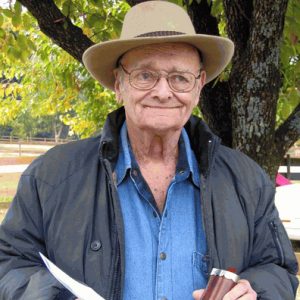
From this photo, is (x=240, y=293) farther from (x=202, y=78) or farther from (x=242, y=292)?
(x=202, y=78)

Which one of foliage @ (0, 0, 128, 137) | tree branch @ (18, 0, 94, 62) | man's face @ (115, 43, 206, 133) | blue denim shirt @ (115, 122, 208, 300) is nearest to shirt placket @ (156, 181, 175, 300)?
blue denim shirt @ (115, 122, 208, 300)

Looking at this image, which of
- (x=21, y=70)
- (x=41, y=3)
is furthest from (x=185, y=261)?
(x=21, y=70)

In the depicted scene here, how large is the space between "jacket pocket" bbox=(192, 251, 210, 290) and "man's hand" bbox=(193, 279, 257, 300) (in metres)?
0.12

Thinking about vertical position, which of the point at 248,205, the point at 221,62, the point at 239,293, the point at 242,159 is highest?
the point at 221,62

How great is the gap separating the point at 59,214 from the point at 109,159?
0.30 m

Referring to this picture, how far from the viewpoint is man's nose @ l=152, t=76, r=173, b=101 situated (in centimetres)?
201

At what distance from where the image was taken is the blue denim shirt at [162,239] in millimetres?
1951

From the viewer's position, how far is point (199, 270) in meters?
1.99

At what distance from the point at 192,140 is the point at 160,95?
1.28 ft

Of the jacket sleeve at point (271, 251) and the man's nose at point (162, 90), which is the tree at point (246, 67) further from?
the man's nose at point (162, 90)

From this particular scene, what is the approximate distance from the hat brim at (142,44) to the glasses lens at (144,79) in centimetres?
11

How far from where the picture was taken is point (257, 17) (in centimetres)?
274

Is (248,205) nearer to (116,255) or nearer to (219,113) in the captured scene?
(116,255)

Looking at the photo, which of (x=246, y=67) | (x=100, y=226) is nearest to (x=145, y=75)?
(x=100, y=226)
